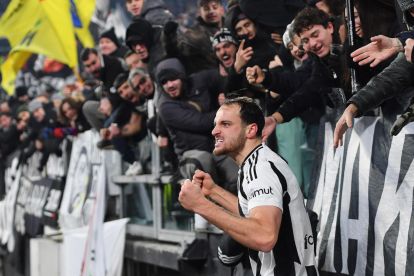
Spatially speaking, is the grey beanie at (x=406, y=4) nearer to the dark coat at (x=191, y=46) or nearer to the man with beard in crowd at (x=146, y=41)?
the dark coat at (x=191, y=46)

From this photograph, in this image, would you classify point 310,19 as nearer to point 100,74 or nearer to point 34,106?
point 100,74

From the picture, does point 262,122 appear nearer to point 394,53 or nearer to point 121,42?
point 394,53

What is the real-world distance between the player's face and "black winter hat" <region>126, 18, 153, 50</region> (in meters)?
4.48

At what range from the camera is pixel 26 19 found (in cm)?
1314

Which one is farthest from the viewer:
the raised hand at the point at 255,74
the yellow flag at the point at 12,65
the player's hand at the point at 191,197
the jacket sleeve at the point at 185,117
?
the yellow flag at the point at 12,65

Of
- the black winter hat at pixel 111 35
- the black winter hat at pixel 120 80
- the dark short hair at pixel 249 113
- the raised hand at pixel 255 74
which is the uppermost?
the black winter hat at pixel 111 35

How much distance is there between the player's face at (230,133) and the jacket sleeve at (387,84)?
0.65 meters

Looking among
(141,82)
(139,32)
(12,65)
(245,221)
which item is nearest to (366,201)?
(245,221)

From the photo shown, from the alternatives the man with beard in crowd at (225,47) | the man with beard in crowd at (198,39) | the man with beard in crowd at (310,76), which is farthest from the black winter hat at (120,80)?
the man with beard in crowd at (310,76)

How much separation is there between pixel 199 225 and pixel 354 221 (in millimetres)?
2514

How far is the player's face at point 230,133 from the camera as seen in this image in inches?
213

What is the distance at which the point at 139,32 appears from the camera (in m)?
9.77

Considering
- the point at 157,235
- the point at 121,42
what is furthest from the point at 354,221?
the point at 121,42

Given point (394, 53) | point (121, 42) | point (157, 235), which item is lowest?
point (157, 235)
